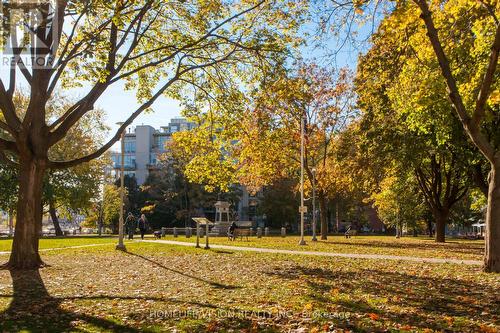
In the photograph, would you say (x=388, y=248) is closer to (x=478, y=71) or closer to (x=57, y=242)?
(x=478, y=71)

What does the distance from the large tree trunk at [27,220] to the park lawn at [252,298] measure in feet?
2.80

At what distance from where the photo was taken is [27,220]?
1430 centimetres

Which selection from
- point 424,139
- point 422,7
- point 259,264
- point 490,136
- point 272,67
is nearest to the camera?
point 422,7

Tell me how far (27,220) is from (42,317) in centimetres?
763

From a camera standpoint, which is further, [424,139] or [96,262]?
[424,139]

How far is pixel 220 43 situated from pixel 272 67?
2.13 m

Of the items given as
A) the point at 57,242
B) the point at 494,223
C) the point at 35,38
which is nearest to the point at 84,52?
the point at 35,38

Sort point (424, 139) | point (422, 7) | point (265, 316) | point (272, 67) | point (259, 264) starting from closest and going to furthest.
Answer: point (265, 316) → point (422, 7) → point (259, 264) → point (272, 67) → point (424, 139)

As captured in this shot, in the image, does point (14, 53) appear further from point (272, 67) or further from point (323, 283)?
point (323, 283)

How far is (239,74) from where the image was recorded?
1952 centimetres

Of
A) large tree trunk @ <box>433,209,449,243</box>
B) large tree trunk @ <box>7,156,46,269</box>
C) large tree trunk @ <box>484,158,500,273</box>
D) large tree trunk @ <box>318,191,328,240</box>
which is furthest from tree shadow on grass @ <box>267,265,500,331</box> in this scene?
large tree trunk @ <box>433,209,449,243</box>

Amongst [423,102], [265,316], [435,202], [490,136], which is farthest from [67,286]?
[435,202]

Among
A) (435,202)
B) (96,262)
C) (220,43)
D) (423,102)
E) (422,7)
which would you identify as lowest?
(96,262)

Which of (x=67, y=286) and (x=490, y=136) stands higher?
(x=490, y=136)
